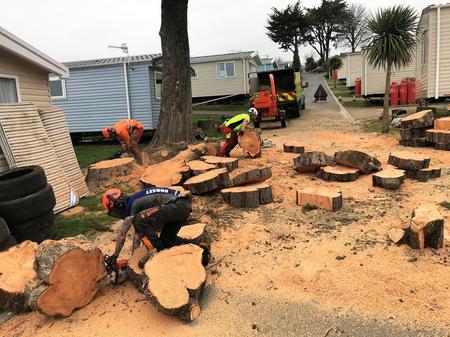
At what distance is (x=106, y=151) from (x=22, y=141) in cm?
773

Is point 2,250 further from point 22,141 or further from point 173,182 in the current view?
point 173,182

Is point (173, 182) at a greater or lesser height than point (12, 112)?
lesser

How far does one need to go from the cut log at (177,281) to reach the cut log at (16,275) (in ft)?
4.24

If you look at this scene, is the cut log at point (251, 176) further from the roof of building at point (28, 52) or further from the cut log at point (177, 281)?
the roof of building at point (28, 52)

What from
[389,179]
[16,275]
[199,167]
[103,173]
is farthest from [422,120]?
[16,275]

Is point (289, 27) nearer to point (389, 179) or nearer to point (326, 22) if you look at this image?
point (326, 22)

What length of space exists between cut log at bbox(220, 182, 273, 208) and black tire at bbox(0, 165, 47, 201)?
287 centimetres

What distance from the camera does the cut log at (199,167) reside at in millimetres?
7773

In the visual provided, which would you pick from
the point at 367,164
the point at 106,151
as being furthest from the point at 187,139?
the point at 367,164

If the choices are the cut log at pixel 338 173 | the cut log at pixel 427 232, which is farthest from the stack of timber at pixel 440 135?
the cut log at pixel 427 232

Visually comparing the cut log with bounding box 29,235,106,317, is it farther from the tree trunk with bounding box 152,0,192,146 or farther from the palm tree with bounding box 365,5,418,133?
the palm tree with bounding box 365,5,418,133

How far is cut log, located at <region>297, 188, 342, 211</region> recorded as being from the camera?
5.93 m

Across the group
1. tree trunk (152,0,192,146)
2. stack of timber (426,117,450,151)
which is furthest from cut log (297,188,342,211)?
tree trunk (152,0,192,146)

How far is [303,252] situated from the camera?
4.75 metres
